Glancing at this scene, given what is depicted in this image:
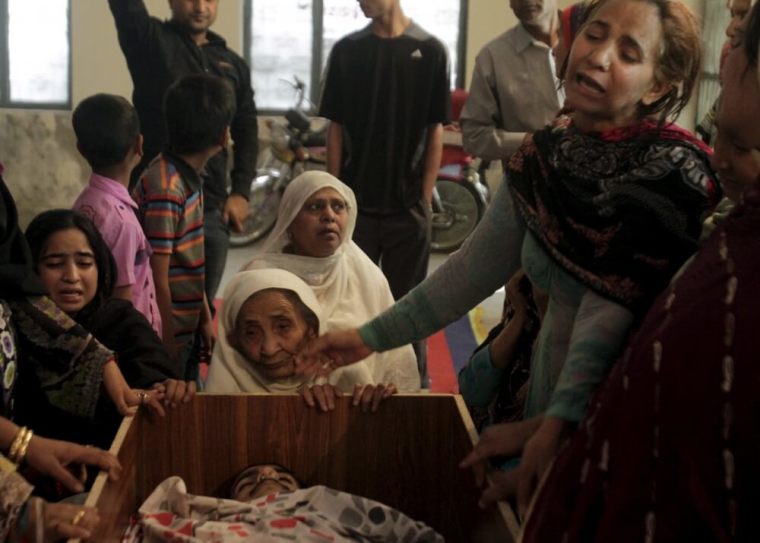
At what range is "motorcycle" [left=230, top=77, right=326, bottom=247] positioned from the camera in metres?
8.43

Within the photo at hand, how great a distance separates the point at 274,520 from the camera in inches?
79.6

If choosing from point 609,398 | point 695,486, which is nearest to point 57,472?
point 609,398

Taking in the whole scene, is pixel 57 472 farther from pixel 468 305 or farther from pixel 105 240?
pixel 105 240

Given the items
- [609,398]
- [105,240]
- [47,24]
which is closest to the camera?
[609,398]

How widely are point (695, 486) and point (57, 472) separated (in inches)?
47.0

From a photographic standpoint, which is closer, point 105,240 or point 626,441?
point 626,441

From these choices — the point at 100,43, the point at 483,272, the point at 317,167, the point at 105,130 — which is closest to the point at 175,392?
the point at 483,272

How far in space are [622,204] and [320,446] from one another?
95cm

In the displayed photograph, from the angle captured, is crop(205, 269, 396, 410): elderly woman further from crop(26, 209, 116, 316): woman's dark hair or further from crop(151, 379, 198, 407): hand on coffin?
crop(151, 379, 198, 407): hand on coffin

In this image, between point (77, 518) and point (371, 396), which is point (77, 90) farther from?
point (77, 518)

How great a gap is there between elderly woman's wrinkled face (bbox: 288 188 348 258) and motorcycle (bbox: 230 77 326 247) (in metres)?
4.92

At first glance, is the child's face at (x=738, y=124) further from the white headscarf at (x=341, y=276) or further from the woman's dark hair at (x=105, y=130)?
the woman's dark hair at (x=105, y=130)

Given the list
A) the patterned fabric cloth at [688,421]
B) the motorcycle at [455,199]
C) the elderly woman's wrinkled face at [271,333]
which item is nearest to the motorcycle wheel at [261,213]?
the motorcycle at [455,199]

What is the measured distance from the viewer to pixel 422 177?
443cm
